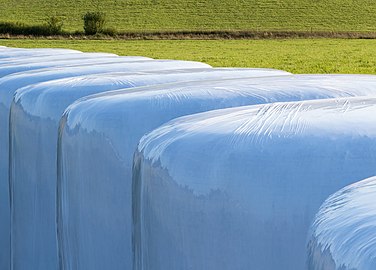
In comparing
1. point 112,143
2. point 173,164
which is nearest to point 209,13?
point 112,143

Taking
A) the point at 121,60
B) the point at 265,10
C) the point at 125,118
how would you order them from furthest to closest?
the point at 265,10
the point at 121,60
the point at 125,118

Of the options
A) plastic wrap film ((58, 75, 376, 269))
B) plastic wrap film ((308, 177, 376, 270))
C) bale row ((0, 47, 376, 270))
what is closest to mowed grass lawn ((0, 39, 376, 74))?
bale row ((0, 47, 376, 270))

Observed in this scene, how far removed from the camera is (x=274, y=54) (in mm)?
32688

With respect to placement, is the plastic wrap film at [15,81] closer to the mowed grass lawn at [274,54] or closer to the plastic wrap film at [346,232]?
the plastic wrap film at [346,232]

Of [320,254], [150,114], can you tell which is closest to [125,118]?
[150,114]

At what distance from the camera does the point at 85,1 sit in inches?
2333

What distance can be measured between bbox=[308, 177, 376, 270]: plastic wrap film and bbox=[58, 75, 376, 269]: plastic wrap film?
1063 millimetres

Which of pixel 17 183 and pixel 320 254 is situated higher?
pixel 320 254

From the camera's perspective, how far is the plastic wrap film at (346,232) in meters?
1.11

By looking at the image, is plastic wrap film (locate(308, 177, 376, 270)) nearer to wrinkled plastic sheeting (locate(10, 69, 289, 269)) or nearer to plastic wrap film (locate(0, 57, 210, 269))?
wrinkled plastic sheeting (locate(10, 69, 289, 269))

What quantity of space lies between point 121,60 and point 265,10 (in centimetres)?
5338

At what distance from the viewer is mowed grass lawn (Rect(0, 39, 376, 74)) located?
24.6 meters

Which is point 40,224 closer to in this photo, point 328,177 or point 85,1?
point 328,177

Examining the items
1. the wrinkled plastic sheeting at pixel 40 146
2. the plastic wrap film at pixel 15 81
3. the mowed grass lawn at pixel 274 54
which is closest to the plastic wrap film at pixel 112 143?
the wrinkled plastic sheeting at pixel 40 146
